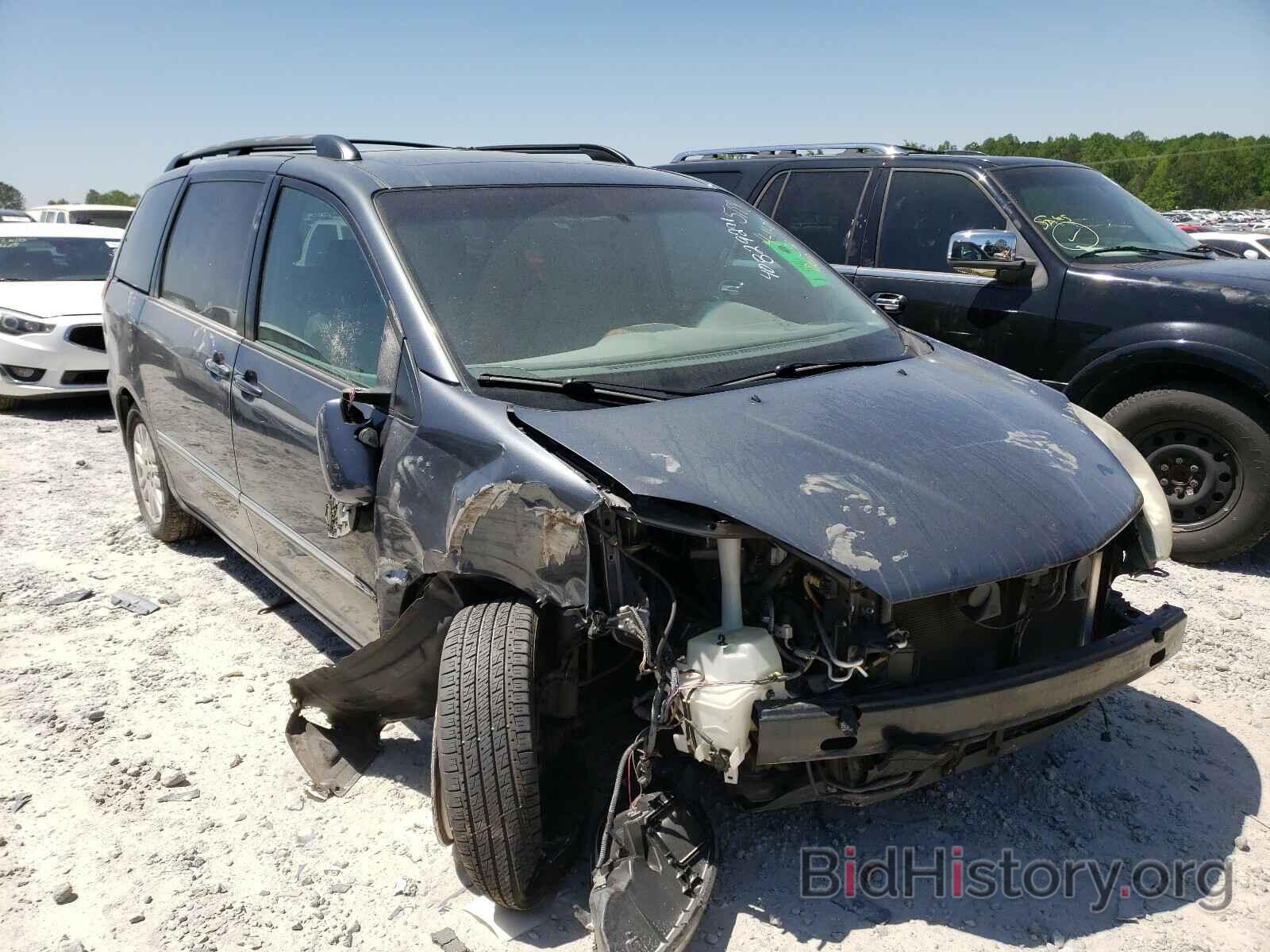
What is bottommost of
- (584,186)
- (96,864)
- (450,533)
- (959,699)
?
(96,864)

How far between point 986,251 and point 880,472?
3.34 meters

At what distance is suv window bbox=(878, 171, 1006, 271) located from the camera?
19.2 feet

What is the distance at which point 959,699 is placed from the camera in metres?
2.40

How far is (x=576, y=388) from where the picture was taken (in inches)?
109

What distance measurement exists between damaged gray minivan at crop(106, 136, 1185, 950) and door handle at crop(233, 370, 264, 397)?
0.07ft

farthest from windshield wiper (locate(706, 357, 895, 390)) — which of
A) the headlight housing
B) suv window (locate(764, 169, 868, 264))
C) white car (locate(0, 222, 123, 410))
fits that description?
the headlight housing

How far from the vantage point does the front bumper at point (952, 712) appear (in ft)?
7.62

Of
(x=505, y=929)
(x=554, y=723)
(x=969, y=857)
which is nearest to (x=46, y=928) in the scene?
(x=505, y=929)

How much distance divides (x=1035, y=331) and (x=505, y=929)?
13.8 ft

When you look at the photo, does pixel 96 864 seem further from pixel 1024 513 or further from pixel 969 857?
pixel 1024 513

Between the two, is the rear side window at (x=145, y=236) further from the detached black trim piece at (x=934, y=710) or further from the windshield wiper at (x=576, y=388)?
the detached black trim piece at (x=934, y=710)

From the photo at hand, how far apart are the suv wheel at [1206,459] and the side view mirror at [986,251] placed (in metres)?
0.95

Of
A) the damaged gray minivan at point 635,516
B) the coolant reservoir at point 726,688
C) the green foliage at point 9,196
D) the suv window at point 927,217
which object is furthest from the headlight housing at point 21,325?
the green foliage at point 9,196

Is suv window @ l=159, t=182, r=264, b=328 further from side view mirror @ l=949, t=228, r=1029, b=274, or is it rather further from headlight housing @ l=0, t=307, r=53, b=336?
headlight housing @ l=0, t=307, r=53, b=336
